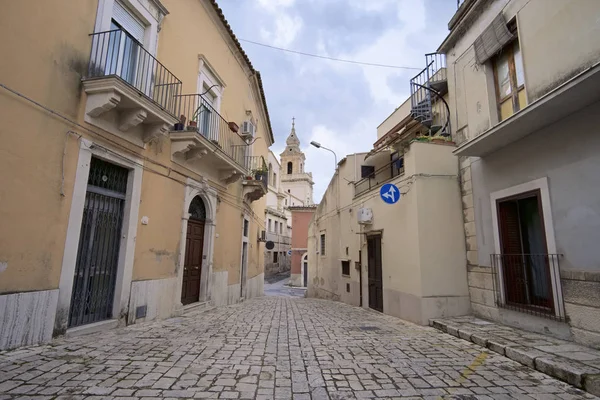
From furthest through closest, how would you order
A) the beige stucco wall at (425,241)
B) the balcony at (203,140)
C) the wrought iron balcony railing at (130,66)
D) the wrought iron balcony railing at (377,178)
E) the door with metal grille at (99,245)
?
the wrought iron balcony railing at (377,178) → the balcony at (203,140) → the beige stucco wall at (425,241) → the wrought iron balcony railing at (130,66) → the door with metal grille at (99,245)

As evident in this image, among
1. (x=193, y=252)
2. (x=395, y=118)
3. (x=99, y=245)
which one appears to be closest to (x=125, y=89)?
(x=99, y=245)

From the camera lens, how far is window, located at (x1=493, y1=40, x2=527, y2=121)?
249 inches

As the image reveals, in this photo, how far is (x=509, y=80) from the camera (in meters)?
6.61

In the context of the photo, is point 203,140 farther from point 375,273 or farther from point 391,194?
point 375,273

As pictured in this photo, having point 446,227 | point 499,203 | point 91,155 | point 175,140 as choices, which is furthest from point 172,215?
point 499,203

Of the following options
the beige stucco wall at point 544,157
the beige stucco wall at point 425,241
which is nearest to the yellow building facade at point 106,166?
the beige stucco wall at point 425,241

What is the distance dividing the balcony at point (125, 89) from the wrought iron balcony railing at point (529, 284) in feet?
24.1

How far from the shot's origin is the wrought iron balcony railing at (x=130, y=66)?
5691mm

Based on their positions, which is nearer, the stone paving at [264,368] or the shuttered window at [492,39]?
the stone paving at [264,368]

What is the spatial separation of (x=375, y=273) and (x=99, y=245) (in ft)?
24.4

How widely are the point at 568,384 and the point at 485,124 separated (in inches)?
203

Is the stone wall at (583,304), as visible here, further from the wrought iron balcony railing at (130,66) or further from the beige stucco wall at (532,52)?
the wrought iron balcony railing at (130,66)

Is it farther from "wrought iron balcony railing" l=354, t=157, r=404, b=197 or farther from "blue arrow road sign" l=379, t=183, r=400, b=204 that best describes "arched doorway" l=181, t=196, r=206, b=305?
"wrought iron balcony railing" l=354, t=157, r=404, b=197

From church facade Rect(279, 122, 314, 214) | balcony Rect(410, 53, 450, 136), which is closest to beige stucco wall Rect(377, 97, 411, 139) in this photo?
balcony Rect(410, 53, 450, 136)
